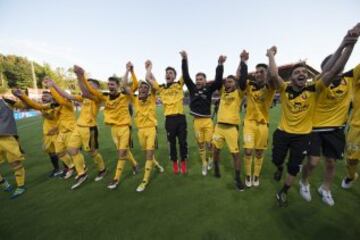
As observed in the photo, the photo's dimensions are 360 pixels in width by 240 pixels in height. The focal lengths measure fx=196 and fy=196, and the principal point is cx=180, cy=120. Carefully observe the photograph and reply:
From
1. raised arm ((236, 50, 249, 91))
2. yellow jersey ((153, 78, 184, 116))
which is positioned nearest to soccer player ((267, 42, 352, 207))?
raised arm ((236, 50, 249, 91))

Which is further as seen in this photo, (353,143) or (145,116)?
(145,116)

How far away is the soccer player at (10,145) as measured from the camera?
4.70 m

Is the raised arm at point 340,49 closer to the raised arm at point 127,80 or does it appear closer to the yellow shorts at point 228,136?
the yellow shorts at point 228,136

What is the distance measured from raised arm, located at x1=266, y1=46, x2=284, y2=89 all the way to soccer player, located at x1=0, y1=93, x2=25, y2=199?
5.97m

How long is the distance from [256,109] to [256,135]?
1.83 ft

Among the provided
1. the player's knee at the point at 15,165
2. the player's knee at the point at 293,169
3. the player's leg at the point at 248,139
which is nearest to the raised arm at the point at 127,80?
the player's leg at the point at 248,139

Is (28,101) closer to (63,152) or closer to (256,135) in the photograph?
(63,152)

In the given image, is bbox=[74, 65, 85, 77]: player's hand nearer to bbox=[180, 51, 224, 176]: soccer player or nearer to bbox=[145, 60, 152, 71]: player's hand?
bbox=[145, 60, 152, 71]: player's hand

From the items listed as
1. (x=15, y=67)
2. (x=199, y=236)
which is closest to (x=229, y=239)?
(x=199, y=236)

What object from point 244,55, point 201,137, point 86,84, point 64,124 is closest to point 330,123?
point 244,55

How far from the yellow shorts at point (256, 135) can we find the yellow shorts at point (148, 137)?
2.16 m

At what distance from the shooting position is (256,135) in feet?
13.8

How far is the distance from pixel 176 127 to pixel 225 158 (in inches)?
90.4

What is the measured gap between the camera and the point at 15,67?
5856cm
